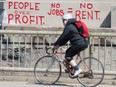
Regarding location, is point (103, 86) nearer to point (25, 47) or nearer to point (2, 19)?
point (25, 47)

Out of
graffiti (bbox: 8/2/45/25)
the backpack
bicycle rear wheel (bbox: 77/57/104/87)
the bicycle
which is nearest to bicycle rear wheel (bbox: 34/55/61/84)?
the bicycle

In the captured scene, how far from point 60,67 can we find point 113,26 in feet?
12.4

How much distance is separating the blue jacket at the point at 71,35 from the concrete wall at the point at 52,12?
3.86 metres

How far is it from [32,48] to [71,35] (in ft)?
5.14

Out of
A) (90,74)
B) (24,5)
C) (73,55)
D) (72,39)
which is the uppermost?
(24,5)

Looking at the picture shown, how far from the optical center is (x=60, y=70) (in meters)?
11.1

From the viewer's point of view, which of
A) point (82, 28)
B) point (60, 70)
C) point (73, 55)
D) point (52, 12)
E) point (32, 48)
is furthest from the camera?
point (52, 12)

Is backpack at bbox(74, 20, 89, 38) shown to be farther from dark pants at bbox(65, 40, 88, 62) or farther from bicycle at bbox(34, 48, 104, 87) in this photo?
bicycle at bbox(34, 48, 104, 87)

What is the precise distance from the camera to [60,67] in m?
11.1

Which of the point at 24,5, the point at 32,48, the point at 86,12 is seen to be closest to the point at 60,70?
the point at 32,48

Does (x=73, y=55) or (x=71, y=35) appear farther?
(x=73, y=55)

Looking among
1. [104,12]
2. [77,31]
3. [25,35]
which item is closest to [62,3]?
[104,12]

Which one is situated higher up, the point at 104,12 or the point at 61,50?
the point at 104,12

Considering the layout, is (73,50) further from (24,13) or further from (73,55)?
(24,13)
